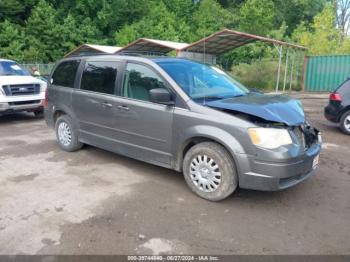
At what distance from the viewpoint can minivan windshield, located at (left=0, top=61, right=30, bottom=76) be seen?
1005cm

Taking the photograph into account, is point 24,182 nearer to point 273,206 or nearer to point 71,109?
point 71,109

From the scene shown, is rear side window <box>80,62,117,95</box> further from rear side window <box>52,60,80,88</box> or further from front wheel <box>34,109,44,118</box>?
front wheel <box>34,109,44,118</box>

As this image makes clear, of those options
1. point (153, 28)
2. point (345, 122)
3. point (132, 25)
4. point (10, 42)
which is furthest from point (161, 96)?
point (132, 25)

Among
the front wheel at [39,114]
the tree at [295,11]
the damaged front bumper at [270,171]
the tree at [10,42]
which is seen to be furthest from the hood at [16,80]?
the tree at [295,11]

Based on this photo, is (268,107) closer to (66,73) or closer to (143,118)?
(143,118)

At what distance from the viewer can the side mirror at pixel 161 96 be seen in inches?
169

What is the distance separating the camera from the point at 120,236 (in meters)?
3.43

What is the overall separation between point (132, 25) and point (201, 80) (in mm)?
30545

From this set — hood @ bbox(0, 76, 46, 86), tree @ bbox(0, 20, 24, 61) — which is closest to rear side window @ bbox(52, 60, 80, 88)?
hood @ bbox(0, 76, 46, 86)

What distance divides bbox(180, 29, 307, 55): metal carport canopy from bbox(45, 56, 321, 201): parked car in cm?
1097

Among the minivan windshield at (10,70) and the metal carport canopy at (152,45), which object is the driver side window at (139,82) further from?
the metal carport canopy at (152,45)

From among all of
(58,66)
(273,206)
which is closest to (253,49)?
(58,66)

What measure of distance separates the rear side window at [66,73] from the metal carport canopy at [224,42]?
33.5 feet

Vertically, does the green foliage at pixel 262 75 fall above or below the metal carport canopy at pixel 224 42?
below
